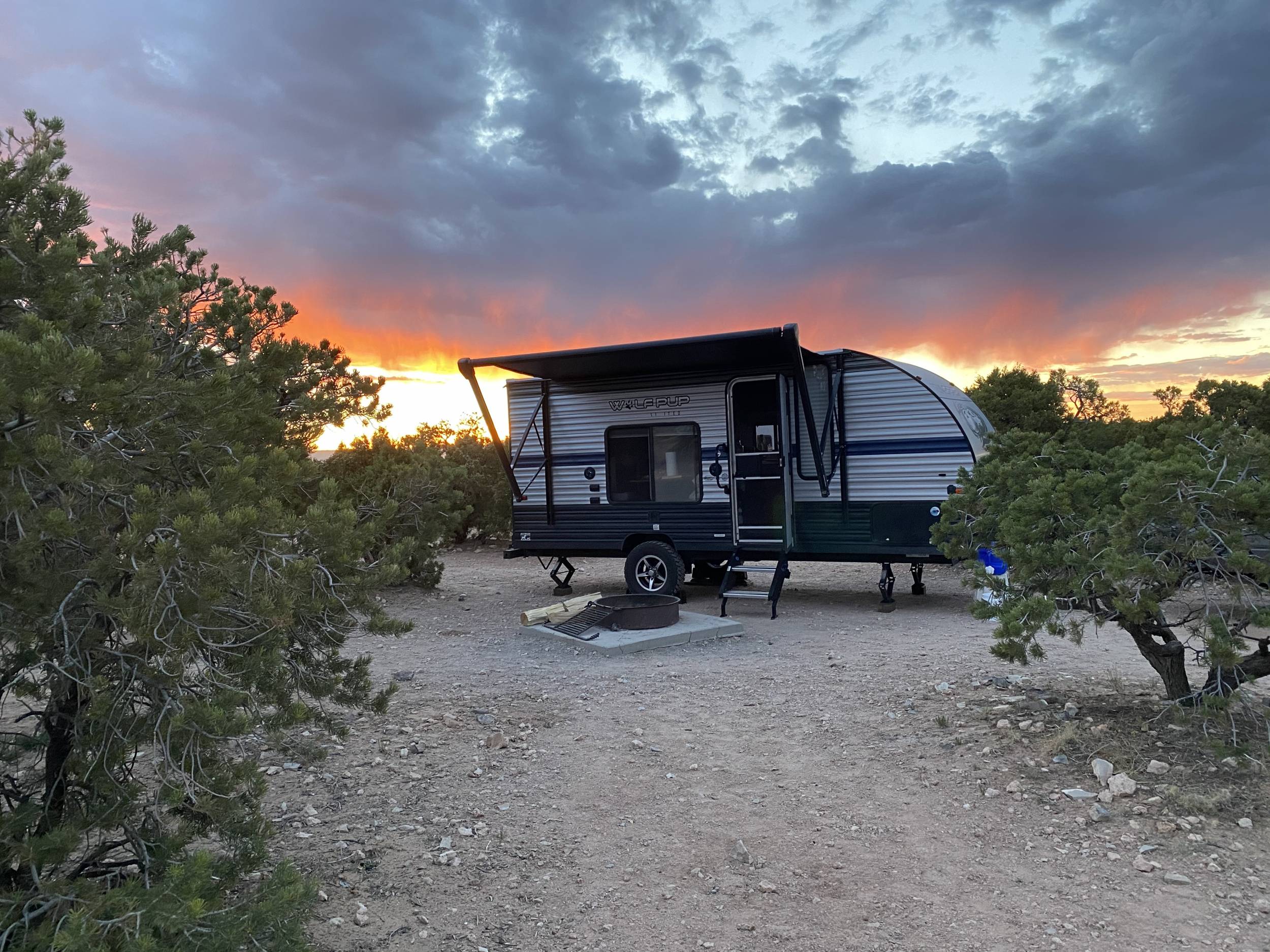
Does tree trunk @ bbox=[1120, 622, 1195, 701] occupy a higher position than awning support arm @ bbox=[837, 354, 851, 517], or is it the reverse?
awning support arm @ bbox=[837, 354, 851, 517]

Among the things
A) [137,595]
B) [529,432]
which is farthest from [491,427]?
[137,595]

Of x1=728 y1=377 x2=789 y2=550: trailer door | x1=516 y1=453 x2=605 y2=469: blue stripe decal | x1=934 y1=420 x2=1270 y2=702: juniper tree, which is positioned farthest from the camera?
x1=516 y1=453 x2=605 y2=469: blue stripe decal

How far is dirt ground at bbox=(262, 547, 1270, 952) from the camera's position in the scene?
11.2 ft

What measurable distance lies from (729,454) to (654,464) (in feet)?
3.40

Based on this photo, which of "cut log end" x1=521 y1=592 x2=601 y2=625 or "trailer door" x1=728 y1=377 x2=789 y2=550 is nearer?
"cut log end" x1=521 y1=592 x2=601 y2=625

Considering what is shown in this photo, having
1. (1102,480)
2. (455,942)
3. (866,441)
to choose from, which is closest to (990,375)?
(866,441)

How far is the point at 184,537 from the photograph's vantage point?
2.22 m

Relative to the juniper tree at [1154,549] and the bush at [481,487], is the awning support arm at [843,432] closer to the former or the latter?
the juniper tree at [1154,549]

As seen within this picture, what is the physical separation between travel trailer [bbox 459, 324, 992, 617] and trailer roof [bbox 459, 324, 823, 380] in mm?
23

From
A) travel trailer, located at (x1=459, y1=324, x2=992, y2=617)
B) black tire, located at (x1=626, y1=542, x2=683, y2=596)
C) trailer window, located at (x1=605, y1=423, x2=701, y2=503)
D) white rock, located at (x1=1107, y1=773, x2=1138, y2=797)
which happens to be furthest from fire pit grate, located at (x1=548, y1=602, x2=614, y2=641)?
white rock, located at (x1=1107, y1=773, x2=1138, y2=797)

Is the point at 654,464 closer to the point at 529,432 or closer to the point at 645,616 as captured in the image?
the point at 529,432

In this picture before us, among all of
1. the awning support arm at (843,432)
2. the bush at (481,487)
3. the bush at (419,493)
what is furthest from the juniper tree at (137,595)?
the bush at (481,487)

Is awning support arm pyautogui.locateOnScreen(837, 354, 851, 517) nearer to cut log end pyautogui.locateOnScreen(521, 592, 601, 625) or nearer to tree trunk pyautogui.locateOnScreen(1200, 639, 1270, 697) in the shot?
cut log end pyautogui.locateOnScreen(521, 592, 601, 625)

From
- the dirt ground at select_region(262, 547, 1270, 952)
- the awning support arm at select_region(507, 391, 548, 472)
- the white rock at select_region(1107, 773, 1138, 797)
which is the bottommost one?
the dirt ground at select_region(262, 547, 1270, 952)
